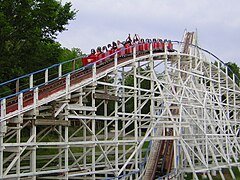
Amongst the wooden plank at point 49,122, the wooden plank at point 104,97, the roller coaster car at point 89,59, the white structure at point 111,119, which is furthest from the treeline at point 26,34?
the wooden plank at point 49,122

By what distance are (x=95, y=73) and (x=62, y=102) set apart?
2.16 metres

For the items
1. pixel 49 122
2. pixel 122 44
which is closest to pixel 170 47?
pixel 122 44

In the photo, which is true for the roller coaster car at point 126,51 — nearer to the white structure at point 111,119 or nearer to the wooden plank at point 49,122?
the white structure at point 111,119

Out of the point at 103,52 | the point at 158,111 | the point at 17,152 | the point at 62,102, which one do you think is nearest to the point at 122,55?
the point at 103,52

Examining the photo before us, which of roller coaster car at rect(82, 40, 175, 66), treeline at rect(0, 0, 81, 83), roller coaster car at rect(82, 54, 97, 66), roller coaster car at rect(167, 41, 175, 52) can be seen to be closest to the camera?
roller coaster car at rect(82, 40, 175, 66)

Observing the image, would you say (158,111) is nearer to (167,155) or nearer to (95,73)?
(167,155)

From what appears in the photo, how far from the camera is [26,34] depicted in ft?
64.7

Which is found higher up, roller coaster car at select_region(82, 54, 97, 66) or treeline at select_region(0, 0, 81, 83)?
treeline at select_region(0, 0, 81, 83)

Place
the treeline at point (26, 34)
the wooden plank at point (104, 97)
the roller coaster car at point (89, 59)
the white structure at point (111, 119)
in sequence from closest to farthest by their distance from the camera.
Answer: the white structure at point (111, 119) < the wooden plank at point (104, 97) < the roller coaster car at point (89, 59) < the treeline at point (26, 34)

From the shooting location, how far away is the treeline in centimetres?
1909

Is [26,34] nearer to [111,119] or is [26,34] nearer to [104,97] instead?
[104,97]

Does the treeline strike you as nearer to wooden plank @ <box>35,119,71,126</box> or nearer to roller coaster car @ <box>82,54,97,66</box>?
roller coaster car @ <box>82,54,97,66</box>

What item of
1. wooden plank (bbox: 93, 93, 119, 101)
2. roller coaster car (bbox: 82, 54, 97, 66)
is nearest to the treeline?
roller coaster car (bbox: 82, 54, 97, 66)

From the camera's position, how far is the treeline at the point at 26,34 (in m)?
19.1
